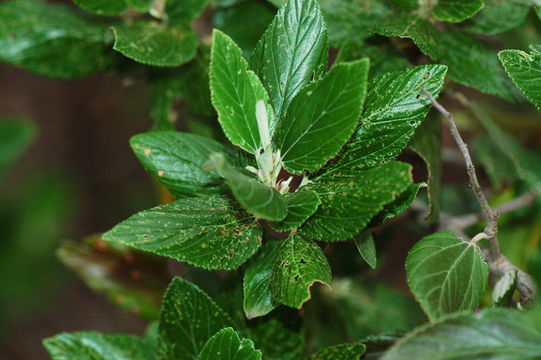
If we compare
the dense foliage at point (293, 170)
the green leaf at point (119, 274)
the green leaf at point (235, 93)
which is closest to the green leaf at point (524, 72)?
the dense foliage at point (293, 170)

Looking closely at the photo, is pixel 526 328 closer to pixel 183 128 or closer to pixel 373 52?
pixel 373 52

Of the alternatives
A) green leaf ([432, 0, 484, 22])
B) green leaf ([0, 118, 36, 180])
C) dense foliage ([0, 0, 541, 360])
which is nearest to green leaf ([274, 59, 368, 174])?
dense foliage ([0, 0, 541, 360])

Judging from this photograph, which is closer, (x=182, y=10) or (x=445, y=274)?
(x=445, y=274)

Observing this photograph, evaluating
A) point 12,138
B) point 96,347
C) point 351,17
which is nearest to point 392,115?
point 351,17

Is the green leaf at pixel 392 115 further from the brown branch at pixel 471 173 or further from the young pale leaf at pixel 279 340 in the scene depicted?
the young pale leaf at pixel 279 340

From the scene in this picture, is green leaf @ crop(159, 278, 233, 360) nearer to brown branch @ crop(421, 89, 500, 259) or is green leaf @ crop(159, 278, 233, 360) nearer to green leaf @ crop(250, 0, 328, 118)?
green leaf @ crop(250, 0, 328, 118)

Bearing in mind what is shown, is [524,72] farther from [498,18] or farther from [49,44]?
[49,44]
